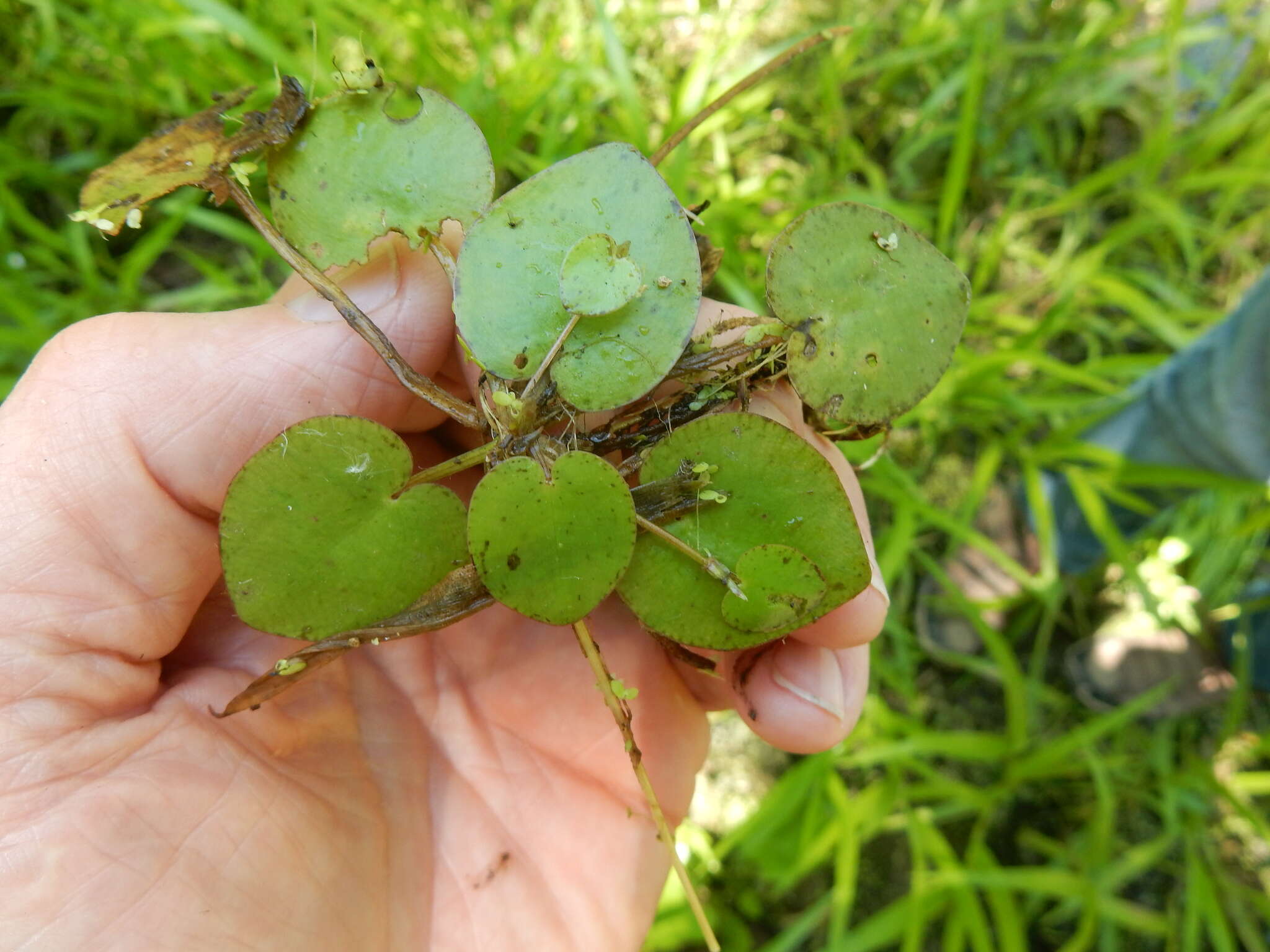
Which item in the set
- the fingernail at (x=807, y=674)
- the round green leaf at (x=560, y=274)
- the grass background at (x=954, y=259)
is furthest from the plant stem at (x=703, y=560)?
the grass background at (x=954, y=259)

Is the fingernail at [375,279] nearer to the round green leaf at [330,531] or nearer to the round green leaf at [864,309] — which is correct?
the round green leaf at [330,531]

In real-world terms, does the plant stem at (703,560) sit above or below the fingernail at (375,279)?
below

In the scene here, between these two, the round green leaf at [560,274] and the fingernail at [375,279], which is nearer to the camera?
the round green leaf at [560,274]

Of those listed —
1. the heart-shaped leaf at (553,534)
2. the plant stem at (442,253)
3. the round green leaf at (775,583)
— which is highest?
the plant stem at (442,253)

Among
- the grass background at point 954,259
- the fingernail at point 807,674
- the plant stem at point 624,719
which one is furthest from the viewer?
the grass background at point 954,259

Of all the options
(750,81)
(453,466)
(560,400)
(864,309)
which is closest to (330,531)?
(453,466)

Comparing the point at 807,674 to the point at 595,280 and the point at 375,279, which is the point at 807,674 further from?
the point at 375,279

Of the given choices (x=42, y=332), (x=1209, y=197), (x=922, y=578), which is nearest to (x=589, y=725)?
(x=922, y=578)
